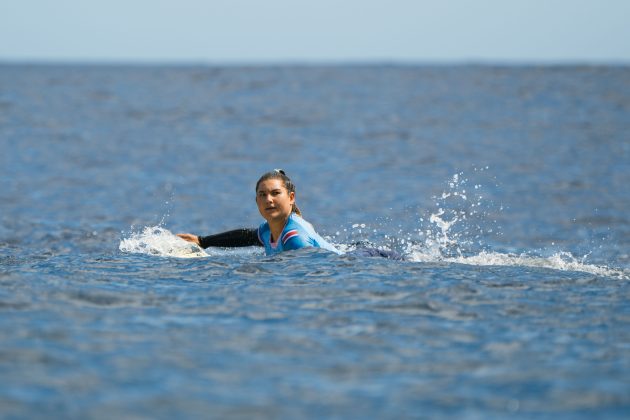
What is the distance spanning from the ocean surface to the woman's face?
2.28 feet

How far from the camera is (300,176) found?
31312mm

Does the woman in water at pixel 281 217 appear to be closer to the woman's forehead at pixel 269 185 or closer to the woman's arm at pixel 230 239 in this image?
the woman's forehead at pixel 269 185

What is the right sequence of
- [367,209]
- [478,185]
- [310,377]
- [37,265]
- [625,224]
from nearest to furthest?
[310,377] < [37,265] < [625,224] < [367,209] < [478,185]

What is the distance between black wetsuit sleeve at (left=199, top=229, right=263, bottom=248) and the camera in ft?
44.0

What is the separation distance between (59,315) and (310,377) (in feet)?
9.50

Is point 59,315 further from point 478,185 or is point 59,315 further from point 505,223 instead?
point 478,185

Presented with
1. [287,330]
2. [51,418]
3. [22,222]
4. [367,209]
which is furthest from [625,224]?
[51,418]

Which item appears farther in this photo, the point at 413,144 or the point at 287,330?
the point at 413,144

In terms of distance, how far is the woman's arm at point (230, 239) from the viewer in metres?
13.4

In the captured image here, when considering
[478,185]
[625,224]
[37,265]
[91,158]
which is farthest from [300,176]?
[37,265]

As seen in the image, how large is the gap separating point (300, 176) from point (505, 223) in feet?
33.4

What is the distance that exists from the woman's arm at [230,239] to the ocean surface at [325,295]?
33 cm

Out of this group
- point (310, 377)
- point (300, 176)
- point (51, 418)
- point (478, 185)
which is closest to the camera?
point (51, 418)

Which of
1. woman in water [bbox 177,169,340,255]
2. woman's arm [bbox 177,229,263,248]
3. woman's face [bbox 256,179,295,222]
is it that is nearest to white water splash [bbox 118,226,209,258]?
woman's arm [bbox 177,229,263,248]
